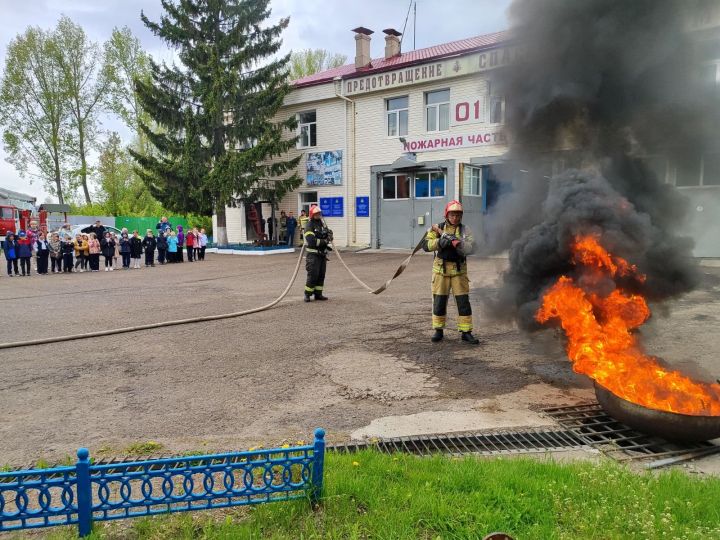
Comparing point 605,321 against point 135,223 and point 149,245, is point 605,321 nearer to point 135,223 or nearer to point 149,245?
point 149,245

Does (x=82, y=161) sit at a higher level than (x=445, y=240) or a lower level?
higher

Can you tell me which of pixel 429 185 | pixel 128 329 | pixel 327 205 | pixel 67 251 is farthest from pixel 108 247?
pixel 429 185

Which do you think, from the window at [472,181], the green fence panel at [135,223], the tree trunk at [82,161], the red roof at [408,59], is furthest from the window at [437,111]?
the tree trunk at [82,161]

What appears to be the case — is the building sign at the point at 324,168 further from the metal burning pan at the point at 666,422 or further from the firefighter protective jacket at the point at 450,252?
the metal burning pan at the point at 666,422

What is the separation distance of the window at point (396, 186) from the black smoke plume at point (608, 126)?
1522 cm

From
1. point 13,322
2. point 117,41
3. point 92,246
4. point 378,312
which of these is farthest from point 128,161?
point 378,312

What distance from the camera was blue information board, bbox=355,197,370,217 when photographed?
2189 centimetres

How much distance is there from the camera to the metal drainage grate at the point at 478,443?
366 centimetres

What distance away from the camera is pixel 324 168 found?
907 inches

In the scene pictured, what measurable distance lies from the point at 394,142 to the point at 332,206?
4.32 m

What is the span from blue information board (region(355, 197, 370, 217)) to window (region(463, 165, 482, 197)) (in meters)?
5.39

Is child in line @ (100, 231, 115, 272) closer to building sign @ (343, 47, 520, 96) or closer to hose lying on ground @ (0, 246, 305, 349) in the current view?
hose lying on ground @ (0, 246, 305, 349)

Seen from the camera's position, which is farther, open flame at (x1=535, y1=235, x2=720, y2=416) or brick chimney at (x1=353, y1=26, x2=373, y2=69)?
brick chimney at (x1=353, y1=26, x2=373, y2=69)

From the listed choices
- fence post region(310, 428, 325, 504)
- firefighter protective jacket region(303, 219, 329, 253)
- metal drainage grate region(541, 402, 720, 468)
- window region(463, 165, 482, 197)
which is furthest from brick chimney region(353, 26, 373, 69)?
fence post region(310, 428, 325, 504)
